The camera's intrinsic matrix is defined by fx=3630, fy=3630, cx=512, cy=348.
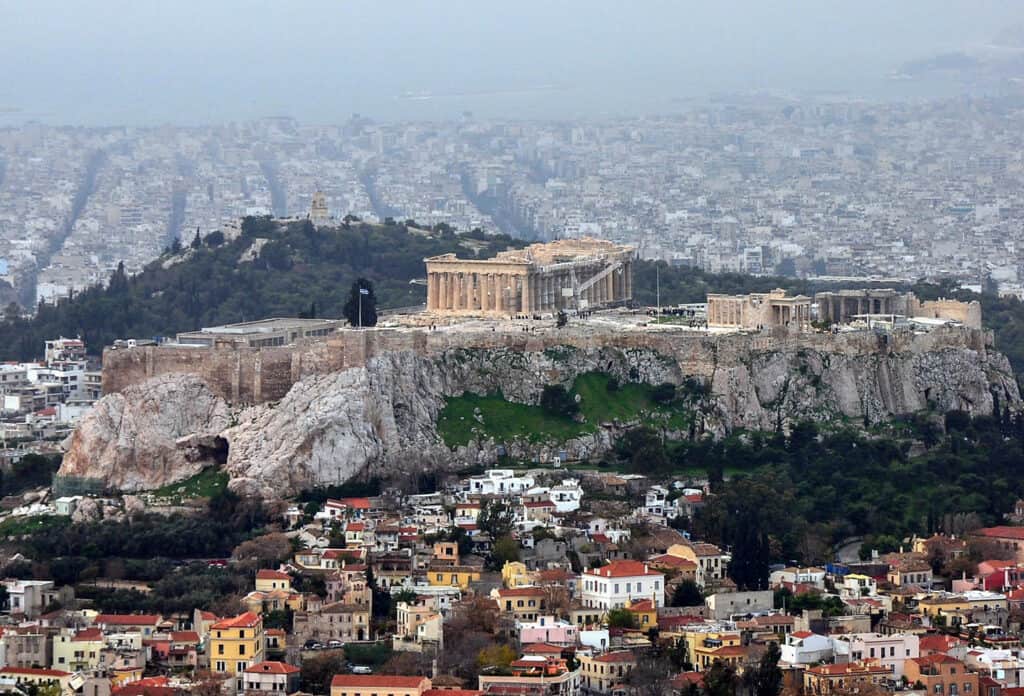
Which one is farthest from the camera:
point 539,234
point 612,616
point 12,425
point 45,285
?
point 539,234

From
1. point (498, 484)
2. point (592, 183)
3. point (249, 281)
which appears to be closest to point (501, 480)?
point (498, 484)

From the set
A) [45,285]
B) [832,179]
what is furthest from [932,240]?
[45,285]

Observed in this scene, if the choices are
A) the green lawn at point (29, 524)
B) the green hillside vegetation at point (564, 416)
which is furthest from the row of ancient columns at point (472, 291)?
the green lawn at point (29, 524)

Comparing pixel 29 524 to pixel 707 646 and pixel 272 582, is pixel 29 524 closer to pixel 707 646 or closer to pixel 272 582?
pixel 272 582

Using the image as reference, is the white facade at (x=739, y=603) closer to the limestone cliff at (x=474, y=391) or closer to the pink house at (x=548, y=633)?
the pink house at (x=548, y=633)

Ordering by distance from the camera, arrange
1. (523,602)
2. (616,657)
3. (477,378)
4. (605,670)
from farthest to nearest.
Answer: (477,378) < (523,602) < (616,657) < (605,670)

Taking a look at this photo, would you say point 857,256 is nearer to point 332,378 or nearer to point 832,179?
point 832,179
